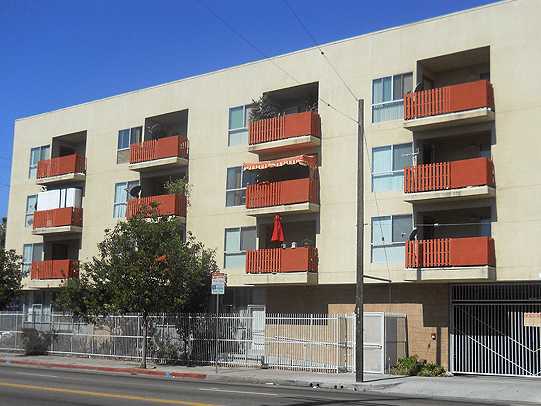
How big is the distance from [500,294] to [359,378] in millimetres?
6879

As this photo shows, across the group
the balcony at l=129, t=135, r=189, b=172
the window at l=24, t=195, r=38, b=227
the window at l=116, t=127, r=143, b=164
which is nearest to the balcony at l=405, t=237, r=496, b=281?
the balcony at l=129, t=135, r=189, b=172

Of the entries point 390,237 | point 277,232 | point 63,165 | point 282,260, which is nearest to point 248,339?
point 282,260

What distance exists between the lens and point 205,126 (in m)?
A: 33.7

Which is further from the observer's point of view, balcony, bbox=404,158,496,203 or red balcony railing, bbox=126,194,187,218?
red balcony railing, bbox=126,194,187,218

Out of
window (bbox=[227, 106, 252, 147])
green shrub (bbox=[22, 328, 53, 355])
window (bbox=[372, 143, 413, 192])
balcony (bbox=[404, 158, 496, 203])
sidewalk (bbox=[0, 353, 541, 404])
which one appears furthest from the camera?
green shrub (bbox=[22, 328, 53, 355])

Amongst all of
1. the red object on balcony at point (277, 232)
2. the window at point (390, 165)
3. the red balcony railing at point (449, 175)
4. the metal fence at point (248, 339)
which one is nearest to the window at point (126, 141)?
the metal fence at point (248, 339)

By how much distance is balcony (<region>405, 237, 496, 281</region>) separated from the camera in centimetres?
2447

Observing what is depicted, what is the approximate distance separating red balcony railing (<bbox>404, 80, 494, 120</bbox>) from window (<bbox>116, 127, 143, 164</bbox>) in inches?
601

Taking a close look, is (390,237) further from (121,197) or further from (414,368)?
(121,197)

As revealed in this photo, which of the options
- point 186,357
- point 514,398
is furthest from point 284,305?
point 514,398

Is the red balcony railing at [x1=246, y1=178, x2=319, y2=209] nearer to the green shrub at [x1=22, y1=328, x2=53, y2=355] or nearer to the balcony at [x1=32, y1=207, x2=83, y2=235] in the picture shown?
the balcony at [x1=32, y1=207, x2=83, y2=235]

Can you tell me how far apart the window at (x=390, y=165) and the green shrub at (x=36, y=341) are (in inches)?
706

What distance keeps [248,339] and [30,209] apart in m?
19.8

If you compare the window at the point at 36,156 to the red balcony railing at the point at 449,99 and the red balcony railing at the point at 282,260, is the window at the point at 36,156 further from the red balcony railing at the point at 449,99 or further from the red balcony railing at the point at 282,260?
the red balcony railing at the point at 449,99
